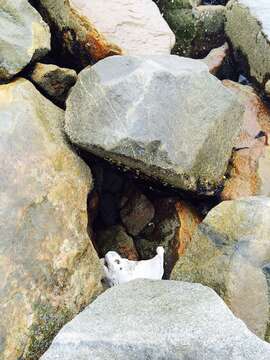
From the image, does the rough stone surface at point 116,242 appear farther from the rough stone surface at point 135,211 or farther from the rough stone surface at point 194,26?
the rough stone surface at point 194,26

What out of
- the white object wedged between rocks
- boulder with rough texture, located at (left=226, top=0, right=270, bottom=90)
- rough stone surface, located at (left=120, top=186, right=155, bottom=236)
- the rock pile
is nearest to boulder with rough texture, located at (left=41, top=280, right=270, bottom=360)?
the rock pile

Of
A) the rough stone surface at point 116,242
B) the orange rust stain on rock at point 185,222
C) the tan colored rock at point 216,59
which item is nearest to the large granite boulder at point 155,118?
the orange rust stain on rock at point 185,222

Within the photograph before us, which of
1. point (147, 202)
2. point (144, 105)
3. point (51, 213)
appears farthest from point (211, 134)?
point (51, 213)

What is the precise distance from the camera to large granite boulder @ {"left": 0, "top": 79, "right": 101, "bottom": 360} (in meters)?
2.94

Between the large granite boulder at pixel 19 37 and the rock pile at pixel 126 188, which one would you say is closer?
the rock pile at pixel 126 188

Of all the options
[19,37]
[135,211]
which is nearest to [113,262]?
[135,211]

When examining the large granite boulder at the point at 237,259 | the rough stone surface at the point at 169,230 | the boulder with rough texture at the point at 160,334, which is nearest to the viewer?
the boulder with rough texture at the point at 160,334

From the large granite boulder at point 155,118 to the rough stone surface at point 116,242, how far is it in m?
0.76

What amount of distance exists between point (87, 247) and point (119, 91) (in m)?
0.98

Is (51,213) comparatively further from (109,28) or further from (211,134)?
(109,28)

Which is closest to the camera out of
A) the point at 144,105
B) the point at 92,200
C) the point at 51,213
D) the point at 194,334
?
the point at 194,334

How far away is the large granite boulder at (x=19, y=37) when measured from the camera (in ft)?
12.2

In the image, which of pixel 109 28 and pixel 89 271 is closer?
pixel 89 271

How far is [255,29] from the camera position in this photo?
4.65 meters
